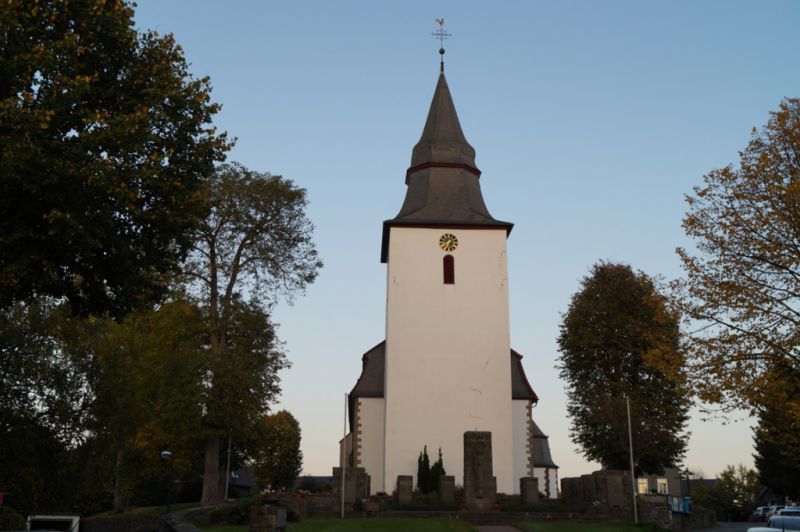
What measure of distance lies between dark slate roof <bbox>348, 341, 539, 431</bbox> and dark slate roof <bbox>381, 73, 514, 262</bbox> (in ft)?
17.9

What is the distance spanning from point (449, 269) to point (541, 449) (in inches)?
1003

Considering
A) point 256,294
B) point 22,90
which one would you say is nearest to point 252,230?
point 256,294

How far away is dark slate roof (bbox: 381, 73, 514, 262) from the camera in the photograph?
3622 centimetres

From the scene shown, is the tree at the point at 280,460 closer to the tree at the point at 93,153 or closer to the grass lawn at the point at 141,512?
the grass lawn at the point at 141,512

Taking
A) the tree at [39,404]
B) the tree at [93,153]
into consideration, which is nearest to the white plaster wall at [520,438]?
the tree at [39,404]

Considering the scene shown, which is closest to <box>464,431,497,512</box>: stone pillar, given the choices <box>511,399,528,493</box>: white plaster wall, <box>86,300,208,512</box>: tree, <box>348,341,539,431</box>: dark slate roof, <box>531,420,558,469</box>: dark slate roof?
<box>511,399,528,493</box>: white plaster wall

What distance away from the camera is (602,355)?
1690 inches

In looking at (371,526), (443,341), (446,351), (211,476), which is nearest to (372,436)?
(446,351)

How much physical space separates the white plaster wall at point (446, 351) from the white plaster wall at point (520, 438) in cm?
159

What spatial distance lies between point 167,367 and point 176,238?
18361 millimetres

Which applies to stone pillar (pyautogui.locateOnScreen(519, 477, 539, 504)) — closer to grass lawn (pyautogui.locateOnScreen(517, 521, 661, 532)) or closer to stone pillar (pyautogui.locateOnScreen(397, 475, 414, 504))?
grass lawn (pyautogui.locateOnScreen(517, 521, 661, 532))

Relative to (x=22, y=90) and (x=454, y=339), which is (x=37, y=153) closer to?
(x=22, y=90)

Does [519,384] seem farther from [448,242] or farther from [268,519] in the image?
[268,519]

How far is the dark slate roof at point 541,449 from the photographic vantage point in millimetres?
53816
